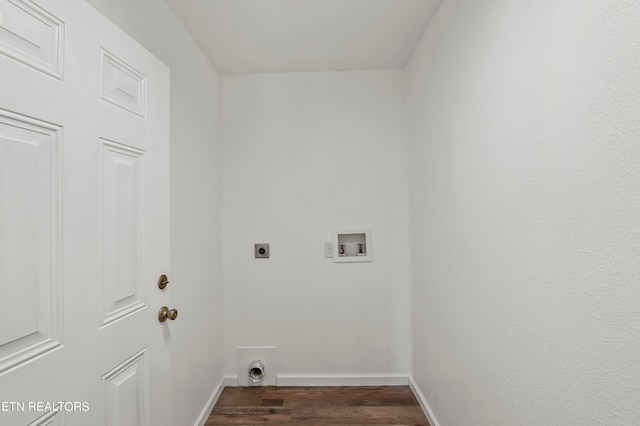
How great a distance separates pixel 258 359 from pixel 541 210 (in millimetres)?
2160

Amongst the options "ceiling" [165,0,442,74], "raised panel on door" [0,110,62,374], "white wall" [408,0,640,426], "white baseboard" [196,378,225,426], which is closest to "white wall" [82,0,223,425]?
"white baseboard" [196,378,225,426]

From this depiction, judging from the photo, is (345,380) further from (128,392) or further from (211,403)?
(128,392)

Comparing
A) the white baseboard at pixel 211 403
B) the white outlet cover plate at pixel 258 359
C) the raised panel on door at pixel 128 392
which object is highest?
the raised panel on door at pixel 128 392

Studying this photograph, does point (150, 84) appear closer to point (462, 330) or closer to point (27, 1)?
point (27, 1)

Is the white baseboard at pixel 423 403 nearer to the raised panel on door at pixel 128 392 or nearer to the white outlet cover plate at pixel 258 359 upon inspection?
the white outlet cover plate at pixel 258 359

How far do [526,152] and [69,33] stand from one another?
4.33ft

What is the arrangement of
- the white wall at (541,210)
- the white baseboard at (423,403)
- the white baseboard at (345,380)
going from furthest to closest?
the white baseboard at (345,380), the white baseboard at (423,403), the white wall at (541,210)

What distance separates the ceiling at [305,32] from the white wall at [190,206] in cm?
15

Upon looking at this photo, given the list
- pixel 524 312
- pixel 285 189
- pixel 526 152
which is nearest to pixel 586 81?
pixel 526 152

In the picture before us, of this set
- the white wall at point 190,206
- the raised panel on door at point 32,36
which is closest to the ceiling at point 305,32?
the white wall at point 190,206

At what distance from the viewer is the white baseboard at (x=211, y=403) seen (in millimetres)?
1928

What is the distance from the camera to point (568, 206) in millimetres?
797

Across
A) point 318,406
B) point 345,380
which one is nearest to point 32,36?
point 318,406

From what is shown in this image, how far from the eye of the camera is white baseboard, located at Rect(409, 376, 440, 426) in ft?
6.15
